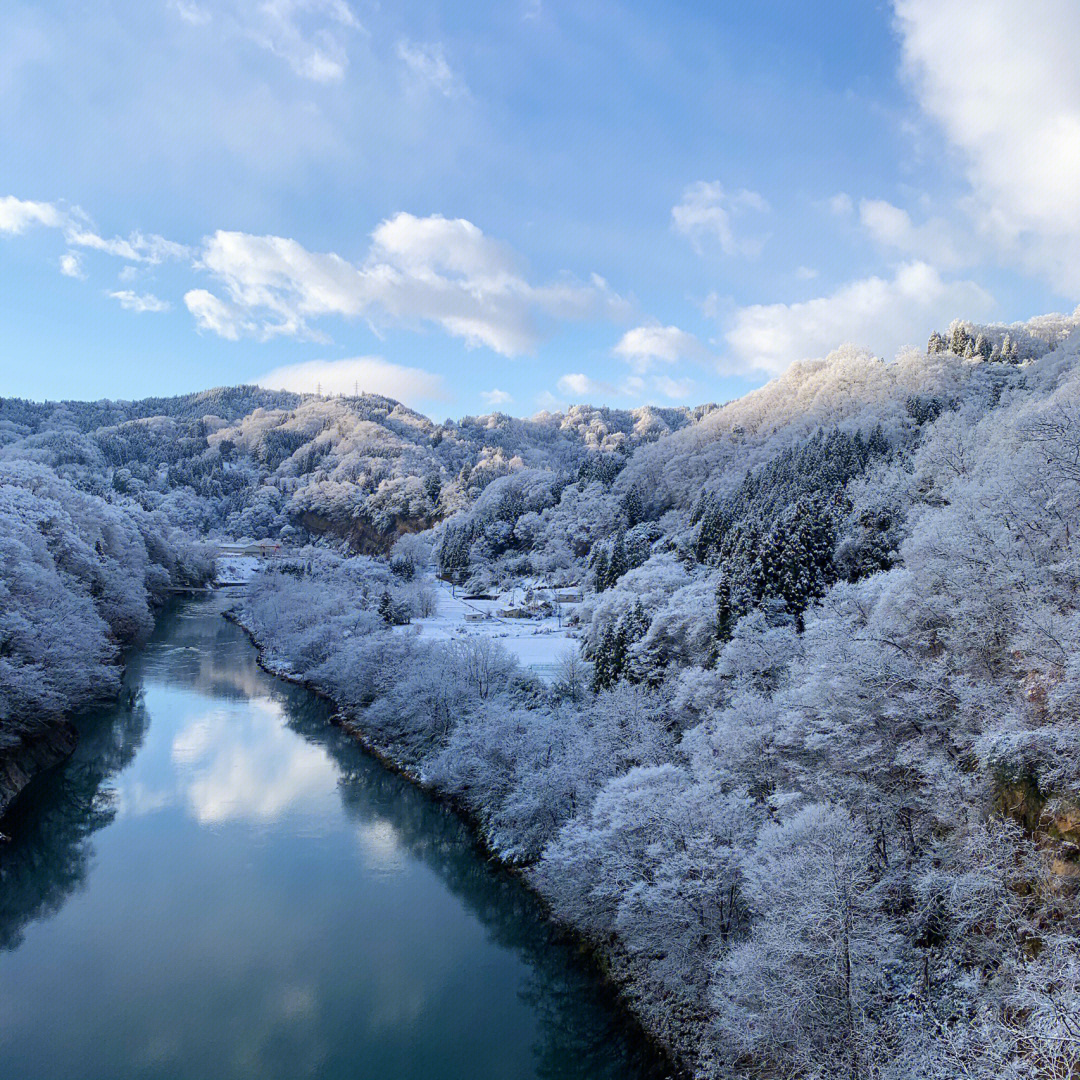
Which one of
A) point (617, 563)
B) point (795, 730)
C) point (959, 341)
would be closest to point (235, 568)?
point (617, 563)

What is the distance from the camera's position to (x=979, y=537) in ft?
55.8

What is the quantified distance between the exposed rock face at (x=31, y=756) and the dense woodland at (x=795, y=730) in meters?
1.57

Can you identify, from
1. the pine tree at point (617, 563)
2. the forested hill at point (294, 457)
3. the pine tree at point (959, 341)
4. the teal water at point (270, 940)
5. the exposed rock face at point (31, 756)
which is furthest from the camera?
the forested hill at point (294, 457)

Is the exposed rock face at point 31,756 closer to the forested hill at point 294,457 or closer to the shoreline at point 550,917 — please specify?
the shoreline at point 550,917

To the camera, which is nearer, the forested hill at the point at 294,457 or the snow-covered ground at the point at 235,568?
the snow-covered ground at the point at 235,568

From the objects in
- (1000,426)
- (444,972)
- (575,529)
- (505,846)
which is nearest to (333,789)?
(505,846)

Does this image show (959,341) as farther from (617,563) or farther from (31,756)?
(31,756)

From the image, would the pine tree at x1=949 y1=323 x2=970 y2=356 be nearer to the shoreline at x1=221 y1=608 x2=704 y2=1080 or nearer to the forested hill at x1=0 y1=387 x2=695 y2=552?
the forested hill at x1=0 y1=387 x2=695 y2=552

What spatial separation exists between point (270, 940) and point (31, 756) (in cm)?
1574

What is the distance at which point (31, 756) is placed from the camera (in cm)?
2614

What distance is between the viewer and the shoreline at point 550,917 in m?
14.1

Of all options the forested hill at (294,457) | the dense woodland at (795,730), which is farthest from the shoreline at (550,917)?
the forested hill at (294,457)

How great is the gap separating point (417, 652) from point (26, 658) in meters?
16.8

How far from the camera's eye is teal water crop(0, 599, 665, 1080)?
45.9 feet
